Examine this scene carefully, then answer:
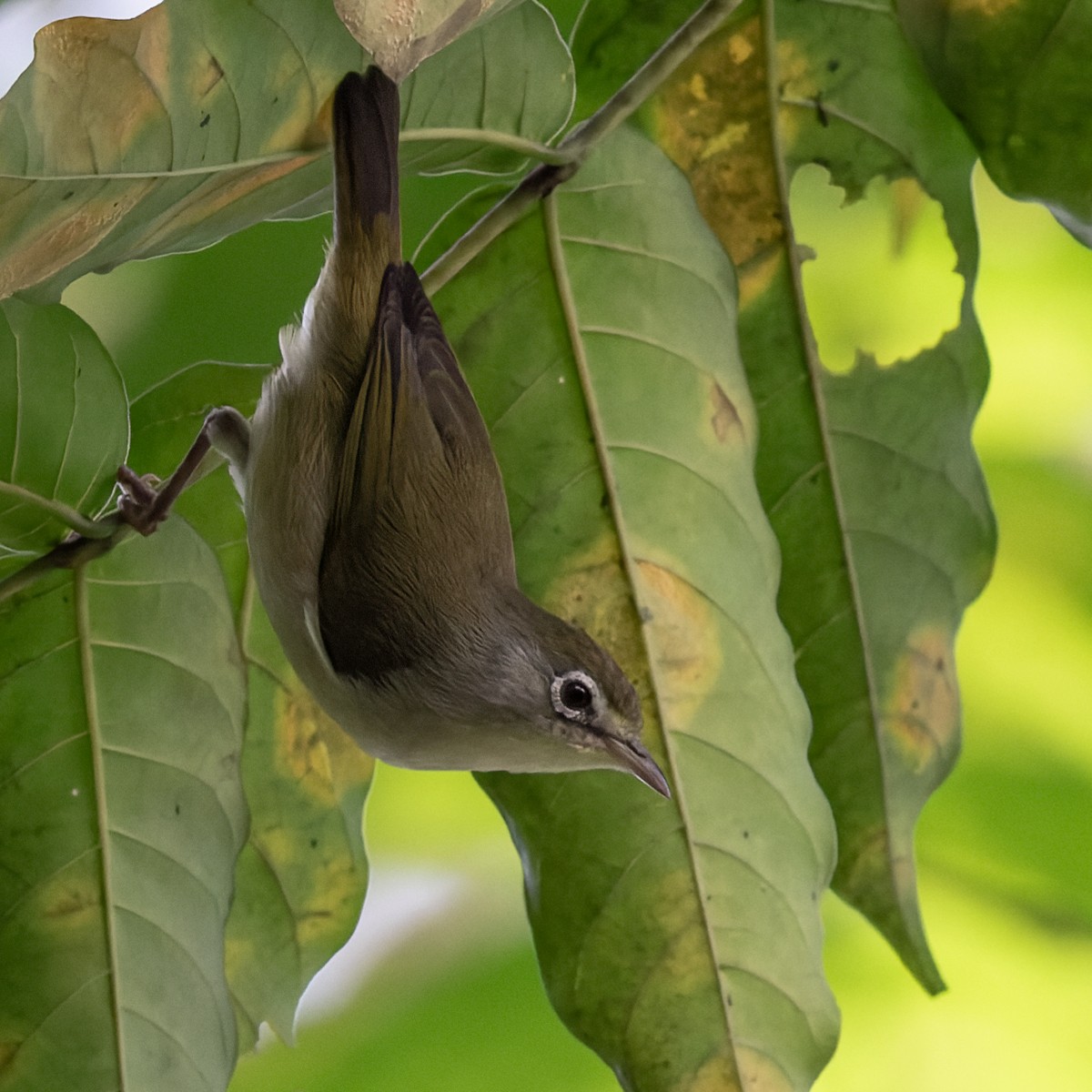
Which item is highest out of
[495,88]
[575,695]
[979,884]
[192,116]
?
[192,116]

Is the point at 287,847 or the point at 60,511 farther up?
the point at 60,511

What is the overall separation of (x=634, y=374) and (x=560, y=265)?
0.44ft

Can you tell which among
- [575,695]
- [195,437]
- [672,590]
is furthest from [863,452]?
[195,437]

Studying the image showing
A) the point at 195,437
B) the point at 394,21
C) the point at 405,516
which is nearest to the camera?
the point at 394,21

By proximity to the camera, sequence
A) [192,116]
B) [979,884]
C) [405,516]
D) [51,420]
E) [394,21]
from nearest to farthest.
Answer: [394,21] < [192,116] < [51,420] < [405,516] < [979,884]

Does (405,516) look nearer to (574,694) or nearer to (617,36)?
(574,694)

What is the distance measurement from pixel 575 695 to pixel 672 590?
0.16 meters

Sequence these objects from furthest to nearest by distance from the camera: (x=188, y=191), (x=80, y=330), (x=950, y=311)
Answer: (x=950, y=311) → (x=80, y=330) → (x=188, y=191)

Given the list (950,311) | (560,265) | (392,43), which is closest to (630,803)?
(560,265)

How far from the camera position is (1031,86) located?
52.5 inches

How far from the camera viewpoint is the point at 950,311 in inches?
63.2

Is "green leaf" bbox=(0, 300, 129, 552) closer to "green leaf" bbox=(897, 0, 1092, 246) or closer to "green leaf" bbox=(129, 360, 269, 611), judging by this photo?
"green leaf" bbox=(129, 360, 269, 611)

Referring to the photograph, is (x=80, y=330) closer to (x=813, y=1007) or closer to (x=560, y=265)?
(x=560, y=265)

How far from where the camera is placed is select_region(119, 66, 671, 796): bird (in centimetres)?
151
